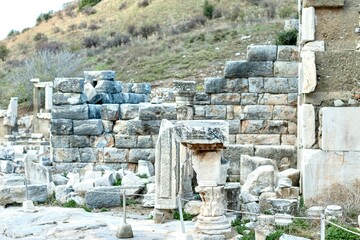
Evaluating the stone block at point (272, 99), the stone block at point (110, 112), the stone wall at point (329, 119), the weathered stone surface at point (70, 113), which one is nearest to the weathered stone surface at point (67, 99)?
the weathered stone surface at point (70, 113)

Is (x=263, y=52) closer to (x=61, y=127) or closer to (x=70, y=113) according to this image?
(x=70, y=113)

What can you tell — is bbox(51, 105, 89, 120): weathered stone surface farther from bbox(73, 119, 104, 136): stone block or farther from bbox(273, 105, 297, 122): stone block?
bbox(273, 105, 297, 122): stone block

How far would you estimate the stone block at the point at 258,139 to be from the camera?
17.1 m

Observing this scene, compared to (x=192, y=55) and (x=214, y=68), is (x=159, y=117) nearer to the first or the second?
(x=214, y=68)

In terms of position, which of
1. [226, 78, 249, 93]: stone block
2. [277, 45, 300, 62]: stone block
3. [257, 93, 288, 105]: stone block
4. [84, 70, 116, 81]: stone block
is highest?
[277, 45, 300, 62]: stone block

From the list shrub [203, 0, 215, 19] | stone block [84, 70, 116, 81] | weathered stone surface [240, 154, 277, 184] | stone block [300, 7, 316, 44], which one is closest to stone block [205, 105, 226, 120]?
stone block [84, 70, 116, 81]

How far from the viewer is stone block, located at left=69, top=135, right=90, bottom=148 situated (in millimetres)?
16156

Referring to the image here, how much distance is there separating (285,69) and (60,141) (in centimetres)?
585

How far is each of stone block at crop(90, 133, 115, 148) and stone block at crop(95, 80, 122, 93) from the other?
96.4 inches

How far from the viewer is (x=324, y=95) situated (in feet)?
35.0

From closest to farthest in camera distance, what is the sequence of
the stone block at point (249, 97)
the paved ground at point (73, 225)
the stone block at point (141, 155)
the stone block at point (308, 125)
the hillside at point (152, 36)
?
the paved ground at point (73, 225), the stone block at point (308, 125), the stone block at point (141, 155), the stone block at point (249, 97), the hillside at point (152, 36)

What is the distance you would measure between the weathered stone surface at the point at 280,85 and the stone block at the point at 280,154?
330 cm

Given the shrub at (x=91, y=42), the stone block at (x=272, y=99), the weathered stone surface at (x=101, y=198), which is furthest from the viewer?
the shrub at (x=91, y=42)

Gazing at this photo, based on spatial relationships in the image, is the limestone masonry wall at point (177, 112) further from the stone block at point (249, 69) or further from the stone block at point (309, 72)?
the stone block at point (309, 72)
